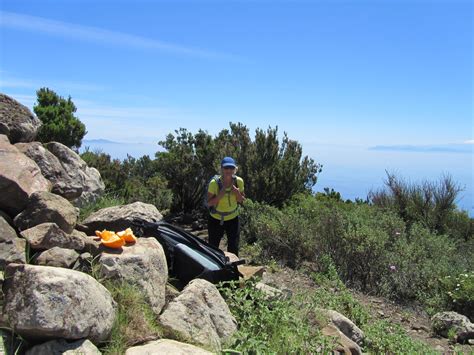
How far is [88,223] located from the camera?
19.0 ft

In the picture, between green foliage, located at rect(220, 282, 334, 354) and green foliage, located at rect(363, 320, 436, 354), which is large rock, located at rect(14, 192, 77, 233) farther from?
green foliage, located at rect(363, 320, 436, 354)

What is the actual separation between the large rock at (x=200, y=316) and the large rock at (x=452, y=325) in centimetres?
380

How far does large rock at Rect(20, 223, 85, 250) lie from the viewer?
14.4 ft

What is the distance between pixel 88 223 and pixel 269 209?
4.90 m

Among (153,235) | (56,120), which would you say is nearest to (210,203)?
(153,235)

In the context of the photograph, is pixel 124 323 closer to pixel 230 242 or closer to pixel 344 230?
pixel 230 242

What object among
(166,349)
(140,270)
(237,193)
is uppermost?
(237,193)

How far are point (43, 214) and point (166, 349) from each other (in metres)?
1.89

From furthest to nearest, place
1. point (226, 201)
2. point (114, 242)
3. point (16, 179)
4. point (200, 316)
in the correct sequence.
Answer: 1. point (226, 201)
2. point (16, 179)
3. point (114, 242)
4. point (200, 316)

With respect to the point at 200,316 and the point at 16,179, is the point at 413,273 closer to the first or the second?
the point at 200,316

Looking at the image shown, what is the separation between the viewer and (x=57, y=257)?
4227 mm

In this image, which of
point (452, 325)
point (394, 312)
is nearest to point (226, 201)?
point (394, 312)

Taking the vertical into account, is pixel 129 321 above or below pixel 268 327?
above

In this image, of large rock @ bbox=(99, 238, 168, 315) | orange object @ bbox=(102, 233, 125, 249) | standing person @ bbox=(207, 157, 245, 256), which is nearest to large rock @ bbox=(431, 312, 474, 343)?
standing person @ bbox=(207, 157, 245, 256)
